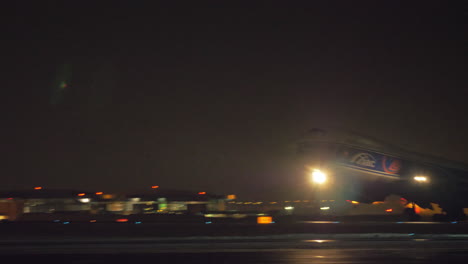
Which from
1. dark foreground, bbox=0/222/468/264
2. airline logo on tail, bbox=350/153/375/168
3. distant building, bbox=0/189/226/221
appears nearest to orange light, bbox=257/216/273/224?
dark foreground, bbox=0/222/468/264

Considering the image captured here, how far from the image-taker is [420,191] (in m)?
31.5

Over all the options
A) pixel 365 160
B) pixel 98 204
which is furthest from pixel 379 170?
pixel 98 204

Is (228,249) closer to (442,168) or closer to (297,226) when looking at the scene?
(297,226)

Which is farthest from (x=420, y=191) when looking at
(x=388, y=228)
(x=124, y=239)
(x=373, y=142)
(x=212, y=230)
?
(x=124, y=239)

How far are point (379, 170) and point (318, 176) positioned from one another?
4353 mm

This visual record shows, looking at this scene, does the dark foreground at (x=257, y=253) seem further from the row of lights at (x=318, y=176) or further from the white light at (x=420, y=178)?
the row of lights at (x=318, y=176)

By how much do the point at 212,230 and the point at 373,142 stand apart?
1588cm

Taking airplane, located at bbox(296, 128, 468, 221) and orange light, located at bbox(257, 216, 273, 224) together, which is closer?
orange light, located at bbox(257, 216, 273, 224)

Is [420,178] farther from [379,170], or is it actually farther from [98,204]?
[98,204]

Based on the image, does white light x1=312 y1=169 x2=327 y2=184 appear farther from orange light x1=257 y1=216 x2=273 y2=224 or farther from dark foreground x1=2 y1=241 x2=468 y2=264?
dark foreground x1=2 y1=241 x2=468 y2=264

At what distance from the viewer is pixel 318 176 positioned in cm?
3300

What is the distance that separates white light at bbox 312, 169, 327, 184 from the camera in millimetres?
32750

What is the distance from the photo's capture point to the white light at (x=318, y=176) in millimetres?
32750

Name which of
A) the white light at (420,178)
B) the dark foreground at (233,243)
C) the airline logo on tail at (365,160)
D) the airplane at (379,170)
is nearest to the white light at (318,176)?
the airplane at (379,170)
